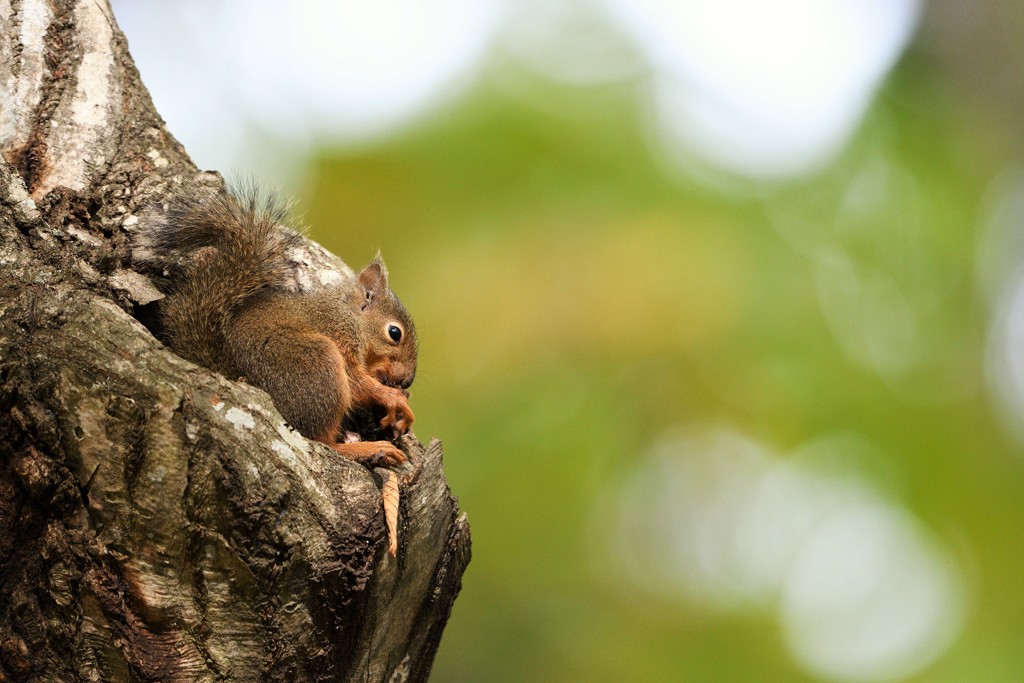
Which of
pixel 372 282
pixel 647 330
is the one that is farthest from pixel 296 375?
pixel 647 330

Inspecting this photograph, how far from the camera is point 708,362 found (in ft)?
11.3

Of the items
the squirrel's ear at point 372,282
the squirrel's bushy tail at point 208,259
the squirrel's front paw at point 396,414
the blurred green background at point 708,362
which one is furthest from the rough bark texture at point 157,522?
the blurred green background at point 708,362

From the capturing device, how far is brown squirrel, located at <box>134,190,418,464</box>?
58.6 inches

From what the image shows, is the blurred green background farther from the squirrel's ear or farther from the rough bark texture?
the rough bark texture

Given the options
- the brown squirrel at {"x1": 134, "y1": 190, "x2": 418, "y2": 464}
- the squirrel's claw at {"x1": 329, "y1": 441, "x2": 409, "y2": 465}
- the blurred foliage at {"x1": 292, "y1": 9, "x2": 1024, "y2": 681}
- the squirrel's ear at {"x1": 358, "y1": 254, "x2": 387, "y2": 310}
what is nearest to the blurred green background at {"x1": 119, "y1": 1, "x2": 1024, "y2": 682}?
the blurred foliage at {"x1": 292, "y1": 9, "x2": 1024, "y2": 681}

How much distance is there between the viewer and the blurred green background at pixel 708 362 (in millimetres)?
3381

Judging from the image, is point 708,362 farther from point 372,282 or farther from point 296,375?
point 296,375

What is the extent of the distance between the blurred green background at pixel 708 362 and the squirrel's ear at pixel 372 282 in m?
1.10

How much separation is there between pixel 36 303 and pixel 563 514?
2497mm

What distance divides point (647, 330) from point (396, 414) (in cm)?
182

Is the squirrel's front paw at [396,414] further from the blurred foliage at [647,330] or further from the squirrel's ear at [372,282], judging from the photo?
the blurred foliage at [647,330]

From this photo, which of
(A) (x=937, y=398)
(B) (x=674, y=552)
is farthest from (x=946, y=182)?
(B) (x=674, y=552)

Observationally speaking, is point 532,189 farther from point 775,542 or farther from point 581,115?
point 775,542

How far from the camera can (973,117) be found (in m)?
3.90
